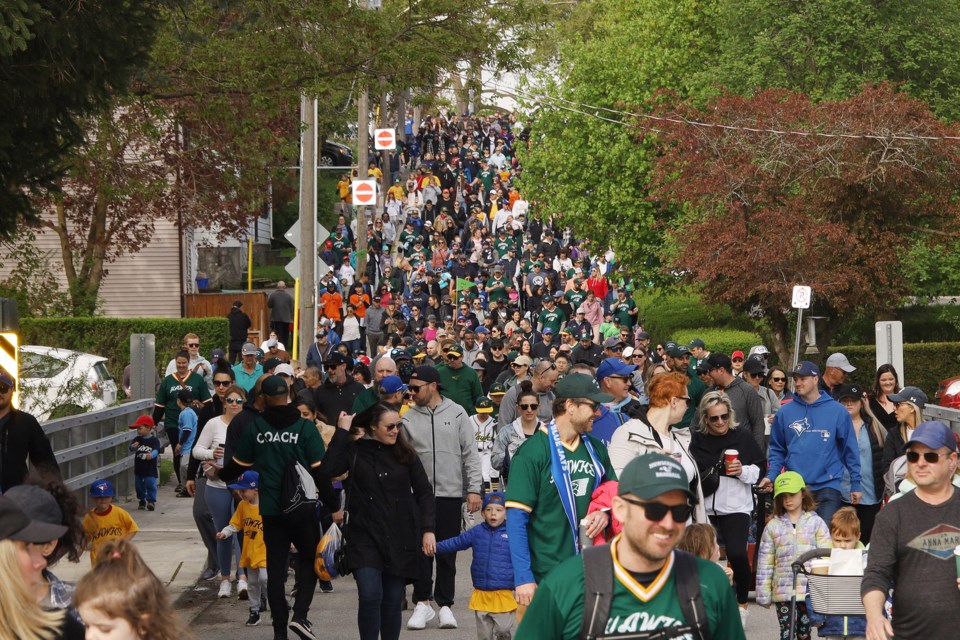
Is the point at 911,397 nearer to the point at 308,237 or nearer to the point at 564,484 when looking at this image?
the point at 564,484

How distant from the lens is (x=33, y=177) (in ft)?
38.7

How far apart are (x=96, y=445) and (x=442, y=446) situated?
272 inches

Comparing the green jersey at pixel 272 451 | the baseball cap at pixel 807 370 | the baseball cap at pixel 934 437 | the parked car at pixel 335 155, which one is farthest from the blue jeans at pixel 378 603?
the parked car at pixel 335 155

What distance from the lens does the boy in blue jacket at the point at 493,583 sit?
8.95 meters

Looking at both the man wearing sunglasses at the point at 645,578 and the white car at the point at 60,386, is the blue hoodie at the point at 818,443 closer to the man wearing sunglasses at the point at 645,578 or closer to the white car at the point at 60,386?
the man wearing sunglasses at the point at 645,578

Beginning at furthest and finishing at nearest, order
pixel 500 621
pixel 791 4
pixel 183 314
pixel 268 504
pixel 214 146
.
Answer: pixel 791 4 < pixel 183 314 < pixel 214 146 < pixel 268 504 < pixel 500 621

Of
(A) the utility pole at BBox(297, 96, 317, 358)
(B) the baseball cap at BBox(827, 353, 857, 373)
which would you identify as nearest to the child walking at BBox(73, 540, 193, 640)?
(B) the baseball cap at BBox(827, 353, 857, 373)

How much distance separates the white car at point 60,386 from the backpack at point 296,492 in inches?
228

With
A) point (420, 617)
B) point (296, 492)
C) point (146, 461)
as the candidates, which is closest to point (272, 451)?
point (296, 492)

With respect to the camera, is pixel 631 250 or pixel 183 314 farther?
pixel 631 250

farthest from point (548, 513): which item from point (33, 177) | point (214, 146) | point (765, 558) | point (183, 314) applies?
point (183, 314)

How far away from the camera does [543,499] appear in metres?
7.57

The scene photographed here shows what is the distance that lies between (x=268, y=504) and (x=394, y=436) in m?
1.46

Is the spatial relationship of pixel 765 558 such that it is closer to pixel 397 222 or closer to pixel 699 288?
pixel 699 288
